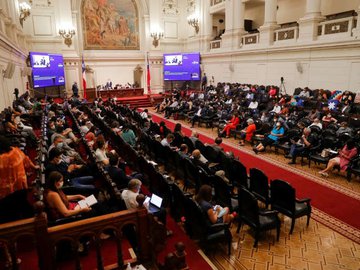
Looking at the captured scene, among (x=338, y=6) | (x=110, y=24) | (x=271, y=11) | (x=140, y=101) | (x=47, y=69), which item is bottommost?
(x=140, y=101)

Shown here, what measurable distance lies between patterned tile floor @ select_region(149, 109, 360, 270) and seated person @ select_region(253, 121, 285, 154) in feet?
12.7

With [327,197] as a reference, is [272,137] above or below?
above

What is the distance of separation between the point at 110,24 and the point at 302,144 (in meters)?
17.1

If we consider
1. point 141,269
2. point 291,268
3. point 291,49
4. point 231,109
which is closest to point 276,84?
point 291,49

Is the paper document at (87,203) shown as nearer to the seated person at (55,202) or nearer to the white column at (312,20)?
the seated person at (55,202)

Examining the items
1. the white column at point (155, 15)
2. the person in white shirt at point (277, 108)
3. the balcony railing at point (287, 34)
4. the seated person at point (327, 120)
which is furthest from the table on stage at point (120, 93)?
the seated person at point (327, 120)

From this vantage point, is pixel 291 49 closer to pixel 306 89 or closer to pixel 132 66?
pixel 306 89

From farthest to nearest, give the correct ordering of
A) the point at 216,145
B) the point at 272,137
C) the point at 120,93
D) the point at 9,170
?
the point at 120,93 < the point at 272,137 < the point at 216,145 < the point at 9,170

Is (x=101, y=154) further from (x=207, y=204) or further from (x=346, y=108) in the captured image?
(x=346, y=108)

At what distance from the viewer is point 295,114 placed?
10.2m

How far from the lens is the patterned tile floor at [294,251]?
12.2ft

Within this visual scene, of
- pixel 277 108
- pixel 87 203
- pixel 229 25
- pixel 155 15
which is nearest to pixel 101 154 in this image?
pixel 87 203

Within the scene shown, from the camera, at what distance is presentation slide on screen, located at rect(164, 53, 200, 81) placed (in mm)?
20656

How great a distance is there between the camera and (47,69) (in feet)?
56.5
